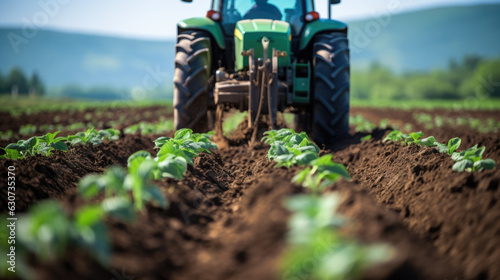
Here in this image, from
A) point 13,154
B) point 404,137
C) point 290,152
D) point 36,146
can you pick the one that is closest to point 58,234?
point 290,152

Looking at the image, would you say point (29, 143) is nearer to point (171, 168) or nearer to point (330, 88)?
point (171, 168)

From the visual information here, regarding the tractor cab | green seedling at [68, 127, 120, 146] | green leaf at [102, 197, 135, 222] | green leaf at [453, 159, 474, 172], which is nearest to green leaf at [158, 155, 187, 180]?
green leaf at [102, 197, 135, 222]

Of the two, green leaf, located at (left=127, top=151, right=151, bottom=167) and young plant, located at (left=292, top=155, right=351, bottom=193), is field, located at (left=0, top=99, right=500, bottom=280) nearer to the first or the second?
young plant, located at (left=292, top=155, right=351, bottom=193)

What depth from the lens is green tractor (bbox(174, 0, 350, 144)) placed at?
17.1ft

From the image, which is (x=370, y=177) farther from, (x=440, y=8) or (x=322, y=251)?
(x=440, y=8)

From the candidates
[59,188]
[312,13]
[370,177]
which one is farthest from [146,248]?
[312,13]

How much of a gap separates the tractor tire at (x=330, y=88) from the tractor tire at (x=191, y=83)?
141 centimetres

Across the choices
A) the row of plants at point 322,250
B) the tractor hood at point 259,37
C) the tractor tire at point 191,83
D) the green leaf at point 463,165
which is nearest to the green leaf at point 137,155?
the row of plants at point 322,250

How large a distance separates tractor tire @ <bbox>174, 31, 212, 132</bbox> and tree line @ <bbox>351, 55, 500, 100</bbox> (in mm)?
41753

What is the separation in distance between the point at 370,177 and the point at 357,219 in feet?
7.53

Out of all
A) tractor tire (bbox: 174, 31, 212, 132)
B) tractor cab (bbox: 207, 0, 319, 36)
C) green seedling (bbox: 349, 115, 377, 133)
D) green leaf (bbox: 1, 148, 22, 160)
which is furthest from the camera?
green seedling (bbox: 349, 115, 377, 133)

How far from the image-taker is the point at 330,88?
18.3ft

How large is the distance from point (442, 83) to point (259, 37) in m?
51.0

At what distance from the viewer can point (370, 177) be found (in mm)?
4188
